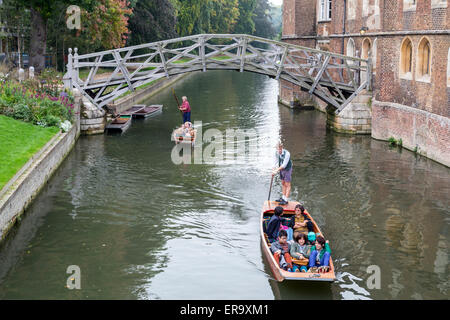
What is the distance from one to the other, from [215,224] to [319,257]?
12.5 ft

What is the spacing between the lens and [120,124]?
2605 centimetres

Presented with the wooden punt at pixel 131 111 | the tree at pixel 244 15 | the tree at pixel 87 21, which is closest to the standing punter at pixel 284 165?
the wooden punt at pixel 131 111

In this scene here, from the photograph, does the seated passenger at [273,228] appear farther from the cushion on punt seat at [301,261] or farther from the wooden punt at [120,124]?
the wooden punt at [120,124]

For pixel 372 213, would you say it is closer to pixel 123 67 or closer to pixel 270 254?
pixel 270 254

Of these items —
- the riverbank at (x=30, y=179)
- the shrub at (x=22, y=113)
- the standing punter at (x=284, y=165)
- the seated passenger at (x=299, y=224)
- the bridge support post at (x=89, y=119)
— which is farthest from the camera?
the bridge support post at (x=89, y=119)

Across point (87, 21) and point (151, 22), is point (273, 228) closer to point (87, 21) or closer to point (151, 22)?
point (87, 21)

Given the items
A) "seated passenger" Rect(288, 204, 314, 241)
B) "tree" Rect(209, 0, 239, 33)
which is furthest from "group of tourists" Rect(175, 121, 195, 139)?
"tree" Rect(209, 0, 239, 33)

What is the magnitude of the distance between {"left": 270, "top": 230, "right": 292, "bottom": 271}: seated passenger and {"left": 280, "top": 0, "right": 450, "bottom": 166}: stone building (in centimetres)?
912

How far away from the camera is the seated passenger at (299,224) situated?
12.0 metres

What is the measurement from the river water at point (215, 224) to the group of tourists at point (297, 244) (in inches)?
15.7

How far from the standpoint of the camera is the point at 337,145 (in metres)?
22.9
